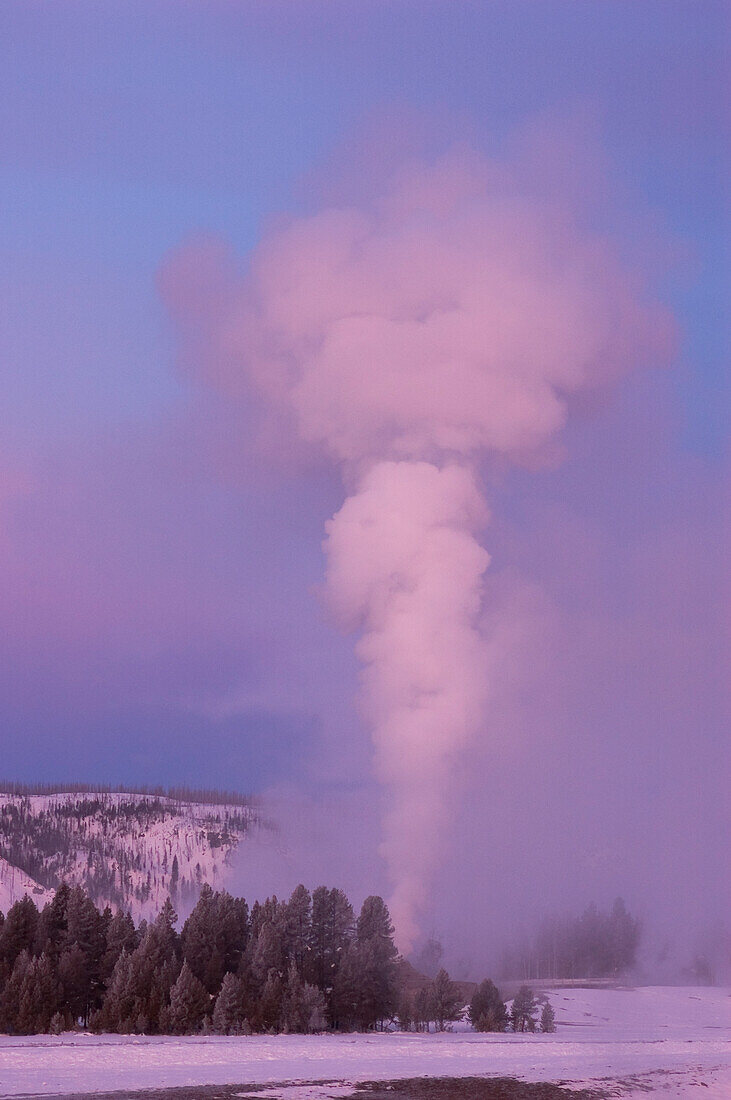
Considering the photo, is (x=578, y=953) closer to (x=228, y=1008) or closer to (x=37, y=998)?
(x=228, y=1008)

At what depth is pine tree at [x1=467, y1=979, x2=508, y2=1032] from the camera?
8162 cm

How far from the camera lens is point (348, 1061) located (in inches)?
1735

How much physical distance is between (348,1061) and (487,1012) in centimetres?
4447

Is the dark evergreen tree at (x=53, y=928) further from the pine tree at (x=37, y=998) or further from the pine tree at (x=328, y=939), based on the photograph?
the pine tree at (x=328, y=939)

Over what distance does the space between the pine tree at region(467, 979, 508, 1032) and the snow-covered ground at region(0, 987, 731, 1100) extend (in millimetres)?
20506

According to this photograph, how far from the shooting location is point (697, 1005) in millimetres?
128375

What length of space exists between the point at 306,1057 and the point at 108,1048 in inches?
318

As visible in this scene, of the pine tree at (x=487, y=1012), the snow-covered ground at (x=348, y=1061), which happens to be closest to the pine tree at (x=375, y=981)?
the pine tree at (x=487, y=1012)

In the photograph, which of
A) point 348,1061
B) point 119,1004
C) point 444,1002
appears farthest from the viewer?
point 444,1002

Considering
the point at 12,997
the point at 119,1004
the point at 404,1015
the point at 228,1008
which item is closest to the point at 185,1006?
the point at 228,1008

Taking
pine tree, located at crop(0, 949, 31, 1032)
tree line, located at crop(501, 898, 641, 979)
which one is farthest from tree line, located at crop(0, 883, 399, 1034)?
tree line, located at crop(501, 898, 641, 979)

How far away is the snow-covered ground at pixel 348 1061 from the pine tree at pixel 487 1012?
20.5 metres

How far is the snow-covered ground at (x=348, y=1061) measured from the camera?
36312 millimetres

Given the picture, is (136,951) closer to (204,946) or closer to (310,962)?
(204,946)
